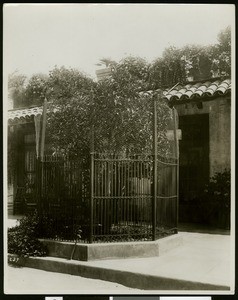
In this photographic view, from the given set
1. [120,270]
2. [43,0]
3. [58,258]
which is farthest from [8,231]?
[43,0]

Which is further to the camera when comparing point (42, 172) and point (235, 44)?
point (42, 172)

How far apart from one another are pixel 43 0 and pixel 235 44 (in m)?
1.33

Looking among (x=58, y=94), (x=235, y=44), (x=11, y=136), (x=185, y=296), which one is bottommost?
(x=185, y=296)

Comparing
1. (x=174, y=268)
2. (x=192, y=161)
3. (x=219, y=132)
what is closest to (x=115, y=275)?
(x=174, y=268)

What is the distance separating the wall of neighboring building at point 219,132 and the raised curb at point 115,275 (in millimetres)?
772

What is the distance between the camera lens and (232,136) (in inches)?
144

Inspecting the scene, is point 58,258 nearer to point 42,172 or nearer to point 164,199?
point 42,172

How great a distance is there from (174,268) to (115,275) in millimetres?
411

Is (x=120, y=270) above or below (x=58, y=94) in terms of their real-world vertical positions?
below

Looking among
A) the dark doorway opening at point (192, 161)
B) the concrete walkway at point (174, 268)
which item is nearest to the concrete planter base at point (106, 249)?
the concrete walkway at point (174, 268)

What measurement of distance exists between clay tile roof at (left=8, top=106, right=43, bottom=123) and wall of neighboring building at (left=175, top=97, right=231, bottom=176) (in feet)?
3.58

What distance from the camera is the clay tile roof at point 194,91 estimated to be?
3.77m

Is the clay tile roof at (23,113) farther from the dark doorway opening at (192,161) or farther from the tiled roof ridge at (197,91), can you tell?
the dark doorway opening at (192,161)

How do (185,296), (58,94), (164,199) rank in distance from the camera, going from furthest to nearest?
(164,199) → (58,94) → (185,296)
